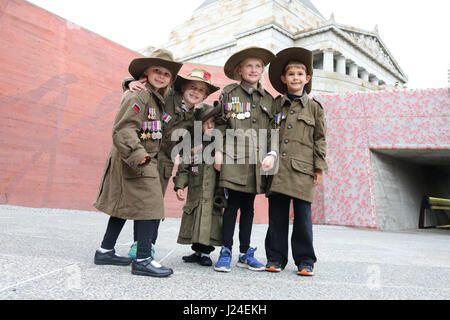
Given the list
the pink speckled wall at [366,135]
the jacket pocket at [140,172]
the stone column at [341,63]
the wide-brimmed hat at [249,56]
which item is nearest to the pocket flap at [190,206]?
the jacket pocket at [140,172]

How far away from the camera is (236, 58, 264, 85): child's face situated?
2482 mm

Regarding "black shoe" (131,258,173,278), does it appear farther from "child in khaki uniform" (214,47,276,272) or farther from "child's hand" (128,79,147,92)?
"child's hand" (128,79,147,92)

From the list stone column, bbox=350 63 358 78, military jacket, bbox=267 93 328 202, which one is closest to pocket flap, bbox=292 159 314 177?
military jacket, bbox=267 93 328 202

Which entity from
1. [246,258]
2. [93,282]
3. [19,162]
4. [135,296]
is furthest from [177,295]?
[19,162]

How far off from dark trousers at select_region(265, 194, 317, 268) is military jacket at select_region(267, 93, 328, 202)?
0.41ft

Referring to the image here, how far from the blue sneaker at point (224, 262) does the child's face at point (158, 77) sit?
1.23 meters

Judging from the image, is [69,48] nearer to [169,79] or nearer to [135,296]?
[169,79]

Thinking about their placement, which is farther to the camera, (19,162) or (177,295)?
(19,162)

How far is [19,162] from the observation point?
6.72m

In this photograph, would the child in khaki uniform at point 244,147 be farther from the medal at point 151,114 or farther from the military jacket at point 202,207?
the medal at point 151,114

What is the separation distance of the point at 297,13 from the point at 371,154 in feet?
54.9

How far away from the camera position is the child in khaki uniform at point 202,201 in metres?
2.35

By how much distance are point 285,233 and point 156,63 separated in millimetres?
1543

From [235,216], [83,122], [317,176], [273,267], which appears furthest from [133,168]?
[83,122]
